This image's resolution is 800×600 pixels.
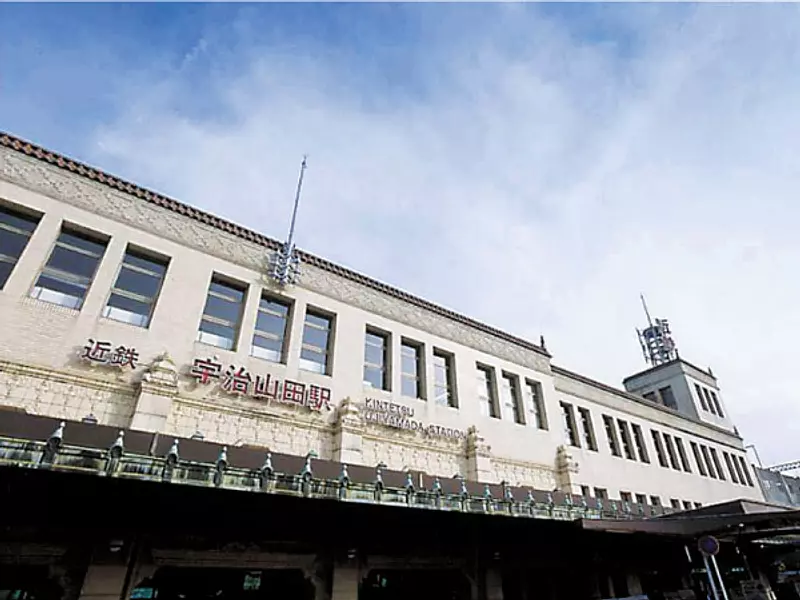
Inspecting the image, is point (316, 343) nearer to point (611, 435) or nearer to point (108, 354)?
point (108, 354)

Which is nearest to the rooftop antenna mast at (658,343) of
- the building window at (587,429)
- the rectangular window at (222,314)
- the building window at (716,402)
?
the building window at (716,402)

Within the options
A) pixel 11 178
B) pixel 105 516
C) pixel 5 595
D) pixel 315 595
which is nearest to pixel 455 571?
pixel 315 595

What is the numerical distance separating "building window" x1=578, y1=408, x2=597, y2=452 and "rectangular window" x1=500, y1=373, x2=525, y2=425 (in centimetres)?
485

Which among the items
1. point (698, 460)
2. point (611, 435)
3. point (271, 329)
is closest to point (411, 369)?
point (271, 329)

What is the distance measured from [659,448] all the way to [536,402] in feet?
Result: 35.4

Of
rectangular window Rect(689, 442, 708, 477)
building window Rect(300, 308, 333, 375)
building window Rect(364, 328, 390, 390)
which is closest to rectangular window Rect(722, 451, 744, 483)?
rectangular window Rect(689, 442, 708, 477)

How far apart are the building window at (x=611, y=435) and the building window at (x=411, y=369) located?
39.3 ft

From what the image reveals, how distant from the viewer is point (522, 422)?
59.0 feet

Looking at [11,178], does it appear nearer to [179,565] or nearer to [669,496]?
[179,565]

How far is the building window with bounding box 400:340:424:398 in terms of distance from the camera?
15656mm

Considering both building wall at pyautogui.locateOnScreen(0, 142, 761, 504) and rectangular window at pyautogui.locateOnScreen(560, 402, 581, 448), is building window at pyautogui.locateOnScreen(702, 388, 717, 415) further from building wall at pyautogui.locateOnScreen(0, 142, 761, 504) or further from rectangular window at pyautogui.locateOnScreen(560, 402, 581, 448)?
building wall at pyautogui.locateOnScreen(0, 142, 761, 504)

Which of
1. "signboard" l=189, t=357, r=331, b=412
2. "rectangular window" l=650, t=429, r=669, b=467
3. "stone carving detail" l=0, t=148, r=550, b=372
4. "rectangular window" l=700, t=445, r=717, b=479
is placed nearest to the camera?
"stone carving detail" l=0, t=148, r=550, b=372

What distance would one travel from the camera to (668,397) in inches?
1246

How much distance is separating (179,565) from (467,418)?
35.1ft
